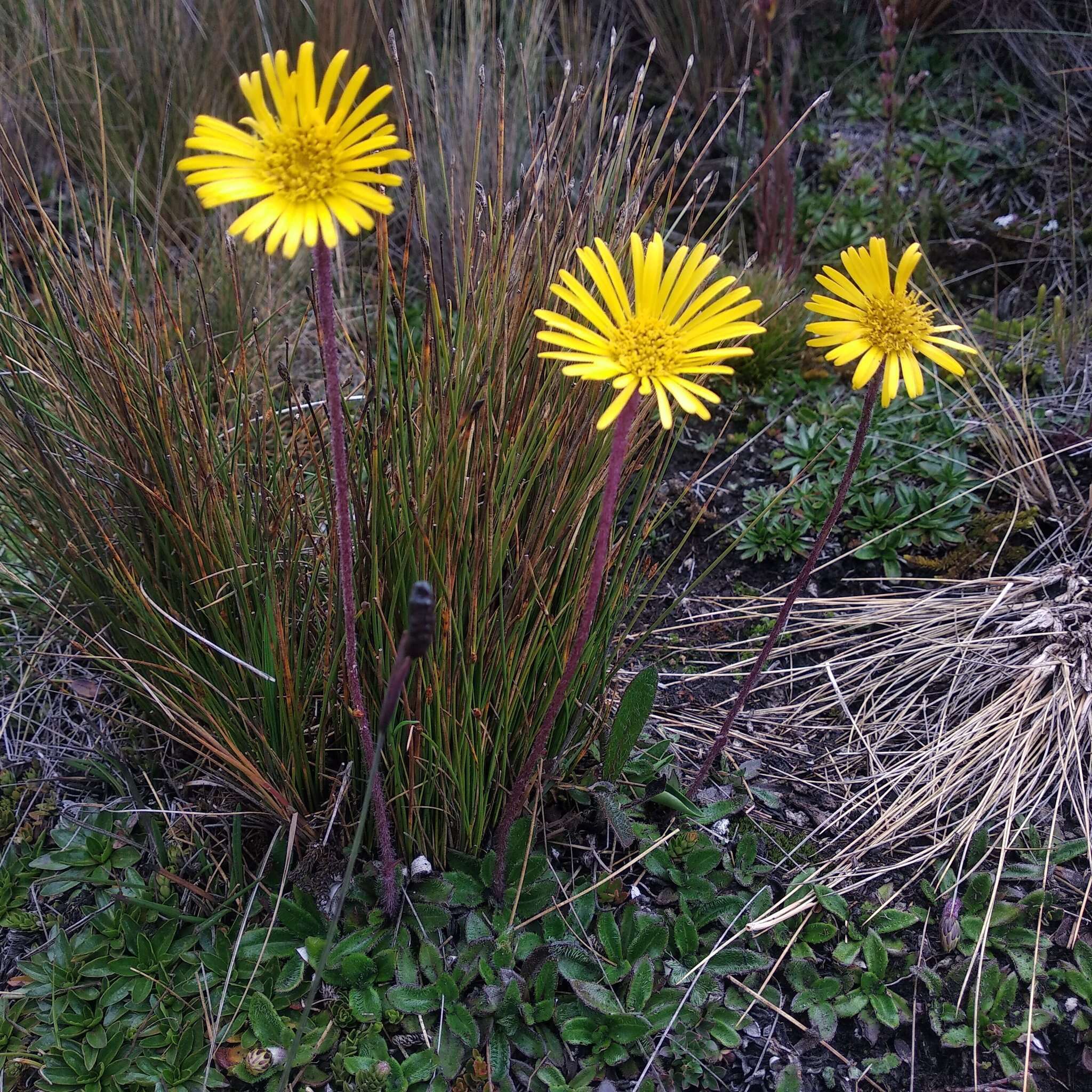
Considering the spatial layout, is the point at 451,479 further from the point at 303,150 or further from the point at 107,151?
the point at 107,151

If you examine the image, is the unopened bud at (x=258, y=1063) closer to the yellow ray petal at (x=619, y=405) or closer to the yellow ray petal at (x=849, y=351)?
the yellow ray petal at (x=619, y=405)

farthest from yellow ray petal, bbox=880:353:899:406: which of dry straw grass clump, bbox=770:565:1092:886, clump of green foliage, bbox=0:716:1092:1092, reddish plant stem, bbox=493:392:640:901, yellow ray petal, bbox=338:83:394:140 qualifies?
dry straw grass clump, bbox=770:565:1092:886

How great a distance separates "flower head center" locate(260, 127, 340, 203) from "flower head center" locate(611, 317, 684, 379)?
378 mm

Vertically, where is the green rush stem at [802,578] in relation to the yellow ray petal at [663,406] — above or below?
below

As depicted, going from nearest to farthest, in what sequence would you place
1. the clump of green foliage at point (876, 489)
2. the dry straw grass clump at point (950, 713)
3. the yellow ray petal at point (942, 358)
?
the yellow ray petal at point (942, 358) → the dry straw grass clump at point (950, 713) → the clump of green foliage at point (876, 489)

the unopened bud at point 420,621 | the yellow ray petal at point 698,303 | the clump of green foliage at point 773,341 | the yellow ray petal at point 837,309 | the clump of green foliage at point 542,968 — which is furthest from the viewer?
the clump of green foliage at point 773,341

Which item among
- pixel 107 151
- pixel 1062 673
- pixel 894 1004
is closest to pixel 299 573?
pixel 894 1004

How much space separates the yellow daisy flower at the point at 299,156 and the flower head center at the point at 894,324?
741 mm

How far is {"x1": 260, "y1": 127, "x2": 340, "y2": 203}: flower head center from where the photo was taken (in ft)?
3.26

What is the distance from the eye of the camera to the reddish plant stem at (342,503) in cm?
101

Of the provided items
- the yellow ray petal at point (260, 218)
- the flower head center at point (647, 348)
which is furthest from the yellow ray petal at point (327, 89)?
the flower head center at point (647, 348)

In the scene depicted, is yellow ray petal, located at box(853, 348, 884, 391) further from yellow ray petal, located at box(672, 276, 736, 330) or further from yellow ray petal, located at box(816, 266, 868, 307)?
yellow ray petal, located at box(672, 276, 736, 330)

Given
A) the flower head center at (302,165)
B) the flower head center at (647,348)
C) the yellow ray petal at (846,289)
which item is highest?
the flower head center at (302,165)

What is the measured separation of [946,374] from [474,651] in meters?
1.91
